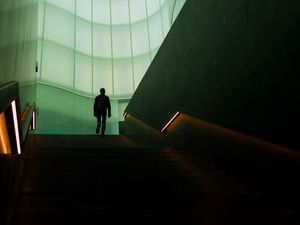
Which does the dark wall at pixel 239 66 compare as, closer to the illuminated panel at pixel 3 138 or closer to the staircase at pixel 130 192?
the staircase at pixel 130 192

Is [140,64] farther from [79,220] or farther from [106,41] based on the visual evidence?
[79,220]

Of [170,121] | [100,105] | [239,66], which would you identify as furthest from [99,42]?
[239,66]

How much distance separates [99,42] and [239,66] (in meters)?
15.7

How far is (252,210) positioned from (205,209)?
21.7 inches

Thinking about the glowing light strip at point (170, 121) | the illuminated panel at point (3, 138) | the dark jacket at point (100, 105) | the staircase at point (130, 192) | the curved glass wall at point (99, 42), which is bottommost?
the staircase at point (130, 192)

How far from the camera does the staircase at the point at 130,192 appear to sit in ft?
11.8

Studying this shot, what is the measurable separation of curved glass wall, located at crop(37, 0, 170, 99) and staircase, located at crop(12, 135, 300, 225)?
42.1 feet

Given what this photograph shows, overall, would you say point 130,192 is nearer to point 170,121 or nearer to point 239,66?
point 239,66

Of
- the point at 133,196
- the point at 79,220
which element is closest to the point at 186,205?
the point at 133,196

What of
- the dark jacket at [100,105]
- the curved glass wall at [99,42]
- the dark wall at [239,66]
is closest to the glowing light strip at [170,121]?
the dark wall at [239,66]

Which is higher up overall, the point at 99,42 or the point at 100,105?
the point at 99,42

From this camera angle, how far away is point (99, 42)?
20203 millimetres

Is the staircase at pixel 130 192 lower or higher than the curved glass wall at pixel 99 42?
lower

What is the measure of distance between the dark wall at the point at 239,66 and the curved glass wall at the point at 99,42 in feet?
34.5
